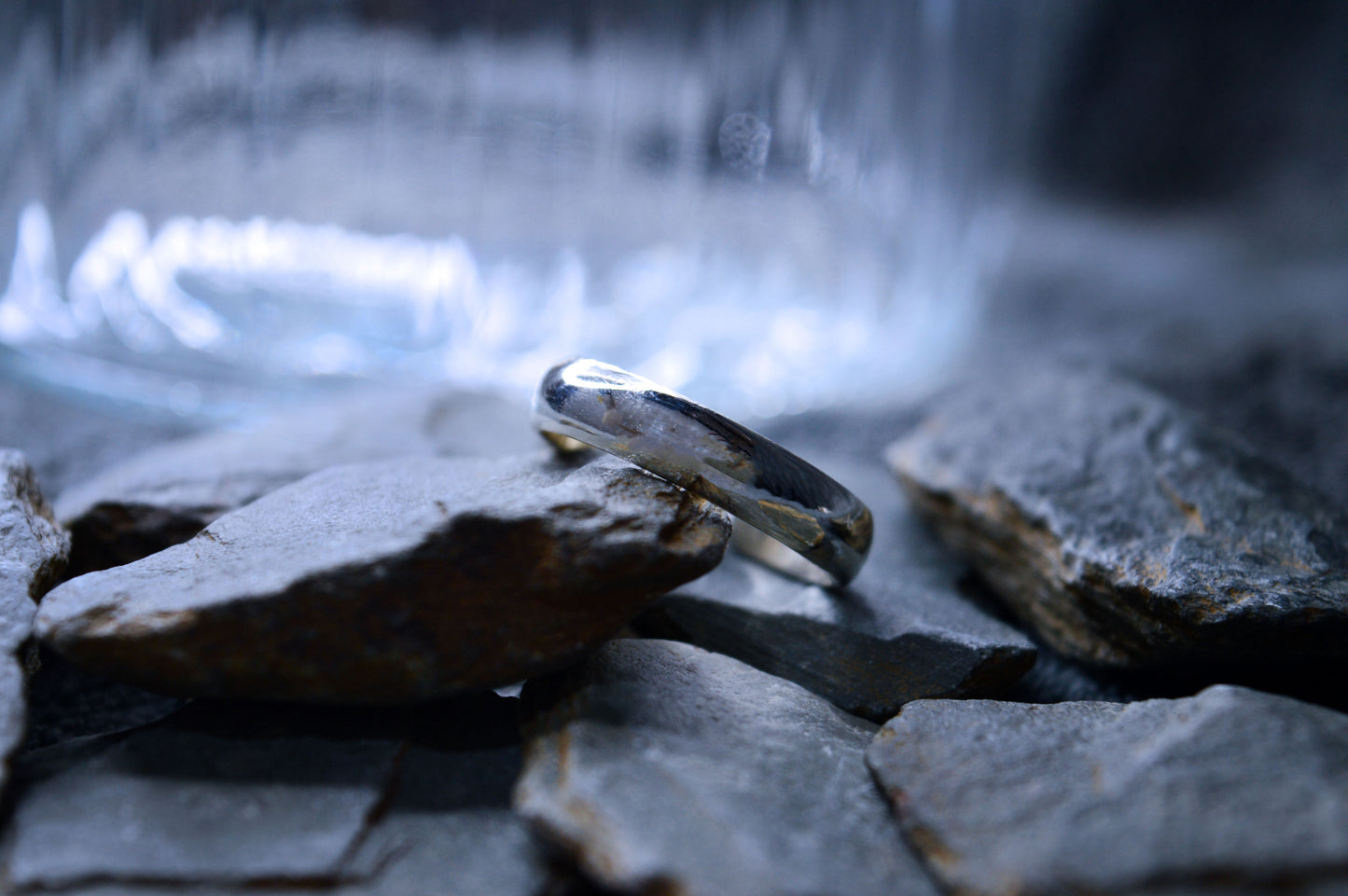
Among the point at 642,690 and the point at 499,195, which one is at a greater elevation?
the point at 499,195

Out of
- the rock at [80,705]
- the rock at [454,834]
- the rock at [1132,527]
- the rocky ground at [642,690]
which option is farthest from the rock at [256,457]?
the rock at [1132,527]

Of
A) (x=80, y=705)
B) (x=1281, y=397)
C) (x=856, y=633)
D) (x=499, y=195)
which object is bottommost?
(x=80, y=705)

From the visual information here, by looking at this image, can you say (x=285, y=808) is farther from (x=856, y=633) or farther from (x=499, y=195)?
(x=499, y=195)

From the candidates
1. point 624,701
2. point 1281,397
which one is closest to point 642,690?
point 624,701

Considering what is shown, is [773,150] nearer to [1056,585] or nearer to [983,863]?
[1056,585]

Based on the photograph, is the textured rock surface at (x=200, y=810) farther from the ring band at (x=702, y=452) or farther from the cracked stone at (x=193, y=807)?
the ring band at (x=702, y=452)

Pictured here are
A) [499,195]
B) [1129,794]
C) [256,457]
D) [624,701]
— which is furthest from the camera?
[499,195]

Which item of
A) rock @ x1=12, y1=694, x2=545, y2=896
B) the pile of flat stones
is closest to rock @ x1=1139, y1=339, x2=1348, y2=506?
the pile of flat stones

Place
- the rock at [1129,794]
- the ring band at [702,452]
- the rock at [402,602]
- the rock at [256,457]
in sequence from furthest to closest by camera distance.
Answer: the rock at [256,457]
the ring band at [702,452]
the rock at [402,602]
the rock at [1129,794]

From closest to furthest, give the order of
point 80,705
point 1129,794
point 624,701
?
point 1129,794 → point 624,701 → point 80,705
